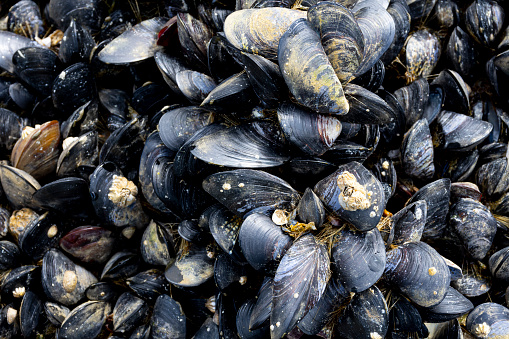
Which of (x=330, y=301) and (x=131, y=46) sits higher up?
(x=131, y=46)

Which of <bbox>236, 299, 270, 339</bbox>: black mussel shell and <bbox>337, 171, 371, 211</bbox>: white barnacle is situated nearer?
<bbox>337, 171, 371, 211</bbox>: white barnacle

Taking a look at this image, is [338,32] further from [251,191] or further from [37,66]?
[37,66]

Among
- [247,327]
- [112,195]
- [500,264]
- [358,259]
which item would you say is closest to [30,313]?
[112,195]

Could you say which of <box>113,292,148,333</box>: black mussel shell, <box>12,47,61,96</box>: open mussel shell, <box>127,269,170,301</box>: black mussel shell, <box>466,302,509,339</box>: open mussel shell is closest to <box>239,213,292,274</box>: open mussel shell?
<box>127,269,170,301</box>: black mussel shell

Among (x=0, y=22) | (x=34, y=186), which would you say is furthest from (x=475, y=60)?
(x=0, y=22)

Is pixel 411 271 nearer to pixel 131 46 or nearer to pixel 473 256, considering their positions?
pixel 473 256

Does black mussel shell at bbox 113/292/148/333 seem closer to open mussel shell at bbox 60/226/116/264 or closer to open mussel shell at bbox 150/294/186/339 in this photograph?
open mussel shell at bbox 150/294/186/339
